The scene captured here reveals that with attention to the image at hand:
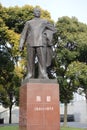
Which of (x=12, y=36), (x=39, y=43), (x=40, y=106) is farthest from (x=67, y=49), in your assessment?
(x=40, y=106)

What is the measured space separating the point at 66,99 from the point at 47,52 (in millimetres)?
15970

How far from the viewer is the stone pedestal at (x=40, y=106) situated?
10.8m

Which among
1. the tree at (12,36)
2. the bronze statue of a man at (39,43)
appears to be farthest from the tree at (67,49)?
the bronze statue of a man at (39,43)

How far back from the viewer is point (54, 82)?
11.3 metres

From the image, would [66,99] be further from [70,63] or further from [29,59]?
[29,59]

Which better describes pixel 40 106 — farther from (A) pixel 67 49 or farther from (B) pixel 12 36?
(A) pixel 67 49

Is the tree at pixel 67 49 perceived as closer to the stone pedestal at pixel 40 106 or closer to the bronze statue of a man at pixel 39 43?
the bronze statue of a man at pixel 39 43

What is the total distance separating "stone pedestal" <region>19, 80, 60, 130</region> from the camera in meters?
10.8

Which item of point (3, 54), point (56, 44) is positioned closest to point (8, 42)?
point (3, 54)

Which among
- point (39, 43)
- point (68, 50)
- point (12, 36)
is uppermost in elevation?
point (12, 36)

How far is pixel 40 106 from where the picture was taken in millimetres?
10953

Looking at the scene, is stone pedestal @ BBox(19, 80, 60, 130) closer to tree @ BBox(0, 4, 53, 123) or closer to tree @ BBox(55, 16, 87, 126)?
tree @ BBox(0, 4, 53, 123)

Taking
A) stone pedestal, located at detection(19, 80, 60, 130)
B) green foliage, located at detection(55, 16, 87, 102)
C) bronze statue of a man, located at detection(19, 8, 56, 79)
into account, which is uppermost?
green foliage, located at detection(55, 16, 87, 102)

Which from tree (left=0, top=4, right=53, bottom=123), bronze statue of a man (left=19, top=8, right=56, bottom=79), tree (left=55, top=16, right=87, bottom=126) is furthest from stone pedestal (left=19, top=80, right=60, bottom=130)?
tree (left=55, top=16, right=87, bottom=126)
